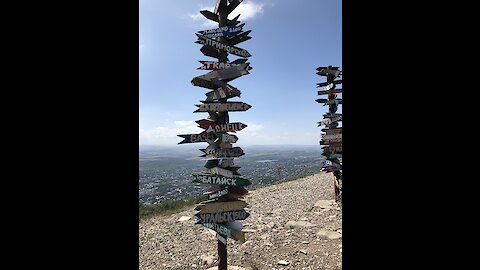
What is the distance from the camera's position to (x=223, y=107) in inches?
214

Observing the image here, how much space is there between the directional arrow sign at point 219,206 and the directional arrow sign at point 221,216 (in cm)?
6

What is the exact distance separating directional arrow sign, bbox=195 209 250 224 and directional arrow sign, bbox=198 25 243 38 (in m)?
3.75

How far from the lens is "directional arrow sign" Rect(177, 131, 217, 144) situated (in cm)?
523

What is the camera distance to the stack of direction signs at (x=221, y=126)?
5.39m

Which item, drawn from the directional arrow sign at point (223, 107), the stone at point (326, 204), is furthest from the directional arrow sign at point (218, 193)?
the stone at point (326, 204)

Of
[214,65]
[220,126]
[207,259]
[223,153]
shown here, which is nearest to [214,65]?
[214,65]

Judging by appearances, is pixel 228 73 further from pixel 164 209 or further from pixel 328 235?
pixel 164 209

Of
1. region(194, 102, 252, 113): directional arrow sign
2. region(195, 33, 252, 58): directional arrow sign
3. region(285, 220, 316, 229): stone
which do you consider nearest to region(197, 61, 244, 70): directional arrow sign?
region(195, 33, 252, 58): directional arrow sign

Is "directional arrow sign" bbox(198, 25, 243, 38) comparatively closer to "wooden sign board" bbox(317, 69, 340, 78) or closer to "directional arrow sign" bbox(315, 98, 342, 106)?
"wooden sign board" bbox(317, 69, 340, 78)

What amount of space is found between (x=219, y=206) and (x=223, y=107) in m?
2.09
